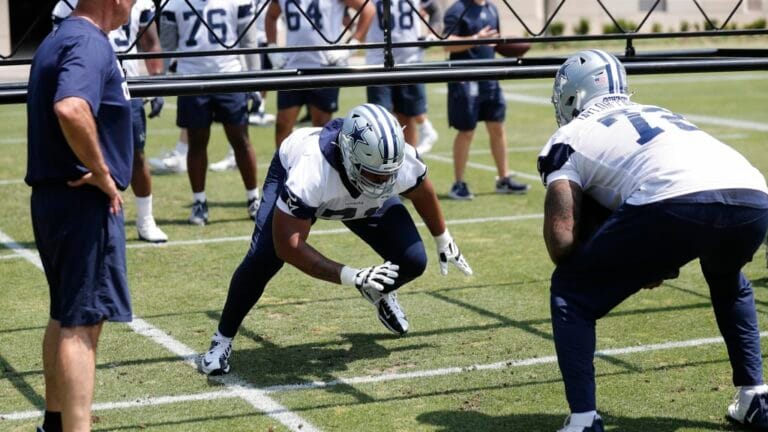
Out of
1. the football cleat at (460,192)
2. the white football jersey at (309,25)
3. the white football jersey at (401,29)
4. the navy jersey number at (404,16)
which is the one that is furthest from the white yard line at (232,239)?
the navy jersey number at (404,16)

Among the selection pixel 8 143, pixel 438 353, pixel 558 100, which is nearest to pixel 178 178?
pixel 8 143

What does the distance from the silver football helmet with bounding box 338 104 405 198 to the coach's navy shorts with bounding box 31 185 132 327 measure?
51.5 inches

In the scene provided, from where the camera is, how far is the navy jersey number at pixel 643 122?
477 cm

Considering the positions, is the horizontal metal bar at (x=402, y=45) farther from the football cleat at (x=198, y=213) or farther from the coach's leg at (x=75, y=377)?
the football cleat at (x=198, y=213)

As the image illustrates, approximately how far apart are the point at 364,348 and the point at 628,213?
2266 mm

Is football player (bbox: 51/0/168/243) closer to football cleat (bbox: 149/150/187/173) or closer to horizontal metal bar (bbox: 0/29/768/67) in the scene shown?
horizontal metal bar (bbox: 0/29/768/67)

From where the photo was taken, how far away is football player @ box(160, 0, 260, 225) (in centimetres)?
994

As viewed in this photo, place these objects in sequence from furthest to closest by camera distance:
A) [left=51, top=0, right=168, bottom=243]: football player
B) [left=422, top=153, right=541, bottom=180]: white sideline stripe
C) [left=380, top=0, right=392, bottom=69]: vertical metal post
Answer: [left=422, top=153, right=541, bottom=180]: white sideline stripe → [left=51, top=0, right=168, bottom=243]: football player → [left=380, top=0, right=392, bottom=69]: vertical metal post

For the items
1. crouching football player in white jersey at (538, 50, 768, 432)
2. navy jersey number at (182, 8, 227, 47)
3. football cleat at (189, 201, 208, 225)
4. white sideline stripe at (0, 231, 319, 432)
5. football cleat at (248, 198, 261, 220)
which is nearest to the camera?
crouching football player in white jersey at (538, 50, 768, 432)

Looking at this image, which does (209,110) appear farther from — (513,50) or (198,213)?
(513,50)

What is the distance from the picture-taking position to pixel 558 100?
16.8 feet

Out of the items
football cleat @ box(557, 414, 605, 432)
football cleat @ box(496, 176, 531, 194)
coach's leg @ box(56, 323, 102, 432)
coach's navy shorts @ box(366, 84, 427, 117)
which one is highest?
coach's leg @ box(56, 323, 102, 432)

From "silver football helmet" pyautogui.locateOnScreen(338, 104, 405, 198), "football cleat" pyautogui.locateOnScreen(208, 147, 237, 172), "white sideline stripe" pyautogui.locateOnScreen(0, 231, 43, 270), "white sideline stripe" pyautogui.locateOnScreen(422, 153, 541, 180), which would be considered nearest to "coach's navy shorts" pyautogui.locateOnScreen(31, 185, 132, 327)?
"silver football helmet" pyautogui.locateOnScreen(338, 104, 405, 198)

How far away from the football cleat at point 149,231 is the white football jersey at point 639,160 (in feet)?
17.1
